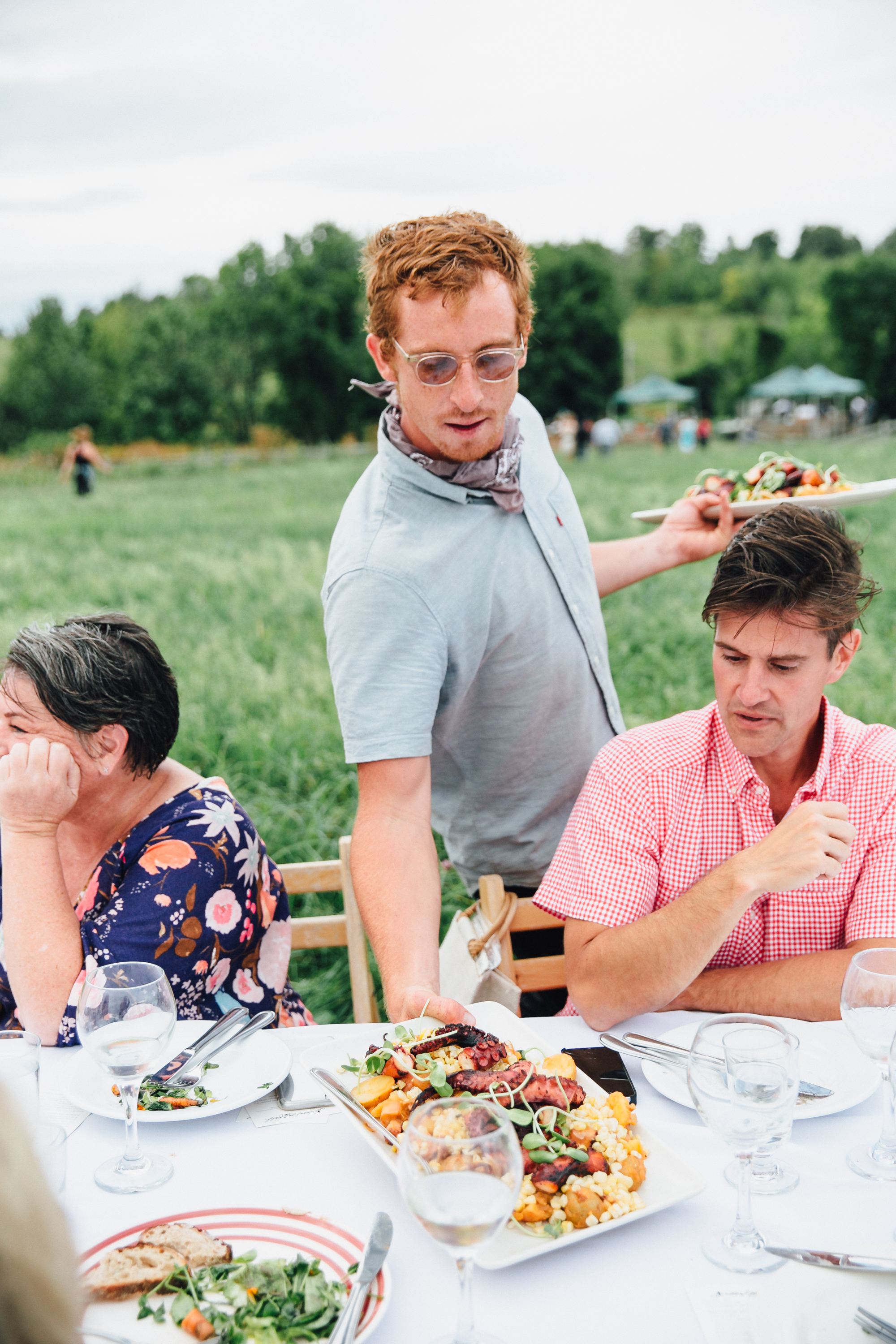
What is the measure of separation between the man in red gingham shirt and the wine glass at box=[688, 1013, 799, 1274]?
2.08 feet

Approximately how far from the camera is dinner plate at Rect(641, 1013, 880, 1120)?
5.40ft

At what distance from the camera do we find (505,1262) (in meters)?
1.28

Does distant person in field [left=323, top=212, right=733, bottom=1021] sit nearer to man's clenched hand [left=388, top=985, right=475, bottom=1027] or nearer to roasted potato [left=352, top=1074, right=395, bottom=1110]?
man's clenched hand [left=388, top=985, right=475, bottom=1027]

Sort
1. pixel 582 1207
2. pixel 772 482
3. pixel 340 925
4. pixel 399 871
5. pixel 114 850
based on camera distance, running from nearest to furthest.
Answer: pixel 582 1207, pixel 114 850, pixel 399 871, pixel 340 925, pixel 772 482

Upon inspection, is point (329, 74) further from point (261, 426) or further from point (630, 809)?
point (261, 426)

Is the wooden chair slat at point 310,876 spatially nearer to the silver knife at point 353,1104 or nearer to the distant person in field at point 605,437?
the silver knife at point 353,1104

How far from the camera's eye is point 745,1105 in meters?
1.30

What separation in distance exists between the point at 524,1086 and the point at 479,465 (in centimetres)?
155

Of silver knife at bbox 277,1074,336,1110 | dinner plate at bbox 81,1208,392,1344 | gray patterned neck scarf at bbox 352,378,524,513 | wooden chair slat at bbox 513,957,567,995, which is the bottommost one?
wooden chair slat at bbox 513,957,567,995

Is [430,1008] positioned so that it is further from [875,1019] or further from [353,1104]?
[875,1019]

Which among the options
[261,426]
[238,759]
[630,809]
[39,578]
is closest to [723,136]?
[261,426]

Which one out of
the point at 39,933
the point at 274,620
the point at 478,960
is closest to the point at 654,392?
the point at 274,620

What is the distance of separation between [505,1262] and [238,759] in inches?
179

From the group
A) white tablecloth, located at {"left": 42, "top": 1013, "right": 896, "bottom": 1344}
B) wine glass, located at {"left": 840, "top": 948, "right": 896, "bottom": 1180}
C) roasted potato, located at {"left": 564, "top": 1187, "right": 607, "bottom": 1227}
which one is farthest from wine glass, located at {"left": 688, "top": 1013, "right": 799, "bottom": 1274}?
wine glass, located at {"left": 840, "top": 948, "right": 896, "bottom": 1180}
